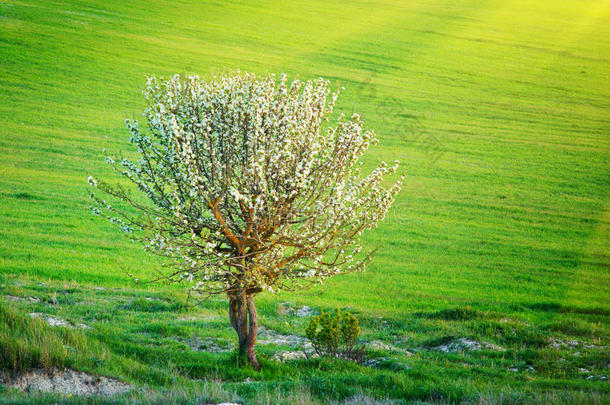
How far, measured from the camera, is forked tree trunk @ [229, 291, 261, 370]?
13.1m

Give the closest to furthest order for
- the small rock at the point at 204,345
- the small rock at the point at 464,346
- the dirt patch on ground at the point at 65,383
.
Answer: the dirt patch on ground at the point at 65,383 → the small rock at the point at 204,345 → the small rock at the point at 464,346

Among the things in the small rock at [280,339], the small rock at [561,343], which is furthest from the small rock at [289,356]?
the small rock at [561,343]

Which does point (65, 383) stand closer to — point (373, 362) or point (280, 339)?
point (280, 339)

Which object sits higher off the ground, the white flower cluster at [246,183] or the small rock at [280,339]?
the white flower cluster at [246,183]

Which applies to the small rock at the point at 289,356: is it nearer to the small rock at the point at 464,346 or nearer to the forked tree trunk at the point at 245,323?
the forked tree trunk at the point at 245,323

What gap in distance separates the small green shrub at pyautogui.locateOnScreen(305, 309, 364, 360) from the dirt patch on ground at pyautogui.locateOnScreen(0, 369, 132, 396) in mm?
5017

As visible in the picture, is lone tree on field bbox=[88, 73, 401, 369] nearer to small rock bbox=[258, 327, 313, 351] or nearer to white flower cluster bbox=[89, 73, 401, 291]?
white flower cluster bbox=[89, 73, 401, 291]

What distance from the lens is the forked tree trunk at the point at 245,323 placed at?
43.1ft

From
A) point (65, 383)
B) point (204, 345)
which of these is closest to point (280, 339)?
point (204, 345)

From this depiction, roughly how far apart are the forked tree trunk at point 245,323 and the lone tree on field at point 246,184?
8 centimetres

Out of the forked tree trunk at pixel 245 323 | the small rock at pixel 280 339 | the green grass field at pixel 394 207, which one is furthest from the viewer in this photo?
the small rock at pixel 280 339

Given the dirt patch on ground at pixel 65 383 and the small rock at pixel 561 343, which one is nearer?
the dirt patch on ground at pixel 65 383

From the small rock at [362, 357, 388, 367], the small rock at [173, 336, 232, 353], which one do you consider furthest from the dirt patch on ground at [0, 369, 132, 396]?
the small rock at [362, 357, 388, 367]

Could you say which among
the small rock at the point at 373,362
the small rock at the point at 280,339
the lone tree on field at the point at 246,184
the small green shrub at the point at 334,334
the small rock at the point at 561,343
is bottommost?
the small rock at the point at 561,343
